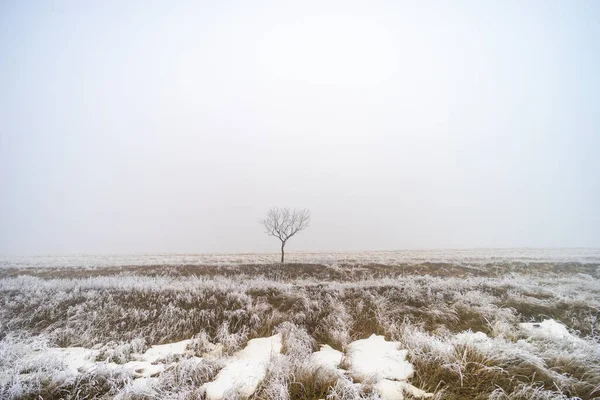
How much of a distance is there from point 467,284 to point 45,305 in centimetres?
1357

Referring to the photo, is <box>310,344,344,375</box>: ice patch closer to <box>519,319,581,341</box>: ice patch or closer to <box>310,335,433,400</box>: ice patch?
<box>310,335,433,400</box>: ice patch

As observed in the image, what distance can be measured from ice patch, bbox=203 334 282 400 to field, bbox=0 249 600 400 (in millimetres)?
29

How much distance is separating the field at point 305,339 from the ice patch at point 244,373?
0.03 m

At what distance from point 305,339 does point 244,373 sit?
154 cm

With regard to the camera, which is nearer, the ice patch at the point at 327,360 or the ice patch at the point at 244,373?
the ice patch at the point at 244,373

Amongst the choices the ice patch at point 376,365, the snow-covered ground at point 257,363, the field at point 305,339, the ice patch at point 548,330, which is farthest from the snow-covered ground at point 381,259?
the ice patch at point 376,365

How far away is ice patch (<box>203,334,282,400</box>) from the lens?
355cm

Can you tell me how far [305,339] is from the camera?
204 inches

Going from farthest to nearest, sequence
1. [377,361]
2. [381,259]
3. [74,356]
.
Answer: [381,259], [74,356], [377,361]

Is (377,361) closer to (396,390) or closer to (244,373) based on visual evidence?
(396,390)

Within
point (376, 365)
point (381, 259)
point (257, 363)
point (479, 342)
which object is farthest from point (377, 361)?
point (381, 259)

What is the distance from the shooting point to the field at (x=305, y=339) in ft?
11.8

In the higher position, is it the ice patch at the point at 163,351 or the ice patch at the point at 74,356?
the ice patch at the point at 74,356

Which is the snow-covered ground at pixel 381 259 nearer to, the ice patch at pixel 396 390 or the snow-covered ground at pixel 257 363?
the snow-covered ground at pixel 257 363
